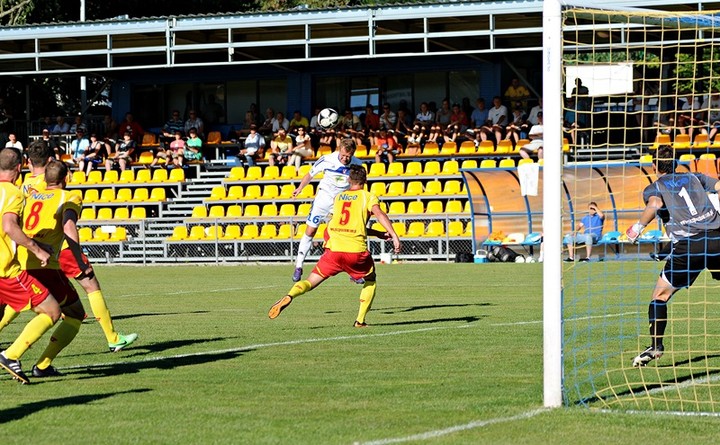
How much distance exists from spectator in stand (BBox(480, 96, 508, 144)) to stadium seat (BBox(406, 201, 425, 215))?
3397 millimetres

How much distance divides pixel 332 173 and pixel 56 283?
8.14m

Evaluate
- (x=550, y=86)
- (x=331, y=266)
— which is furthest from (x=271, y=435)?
(x=331, y=266)

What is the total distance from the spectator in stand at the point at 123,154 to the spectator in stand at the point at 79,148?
2.75 feet

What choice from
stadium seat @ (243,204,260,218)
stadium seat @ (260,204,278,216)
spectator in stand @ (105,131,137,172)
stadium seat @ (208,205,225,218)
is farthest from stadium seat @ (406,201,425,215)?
spectator in stand @ (105,131,137,172)

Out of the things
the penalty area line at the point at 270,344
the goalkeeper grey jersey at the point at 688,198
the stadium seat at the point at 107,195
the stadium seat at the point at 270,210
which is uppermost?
the goalkeeper grey jersey at the point at 688,198

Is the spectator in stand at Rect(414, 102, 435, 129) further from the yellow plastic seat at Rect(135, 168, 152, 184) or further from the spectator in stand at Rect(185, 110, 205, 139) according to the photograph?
the yellow plastic seat at Rect(135, 168, 152, 184)

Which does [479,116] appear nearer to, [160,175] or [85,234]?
[160,175]

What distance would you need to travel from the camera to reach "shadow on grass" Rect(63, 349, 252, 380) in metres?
9.21

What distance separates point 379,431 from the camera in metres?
6.48

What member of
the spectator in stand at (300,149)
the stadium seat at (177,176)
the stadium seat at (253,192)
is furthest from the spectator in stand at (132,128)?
the stadium seat at (253,192)

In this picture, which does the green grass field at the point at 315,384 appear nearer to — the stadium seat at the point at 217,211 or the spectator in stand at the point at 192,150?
the stadium seat at the point at 217,211

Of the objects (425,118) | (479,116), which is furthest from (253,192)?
(479,116)

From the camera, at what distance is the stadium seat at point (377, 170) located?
3209cm

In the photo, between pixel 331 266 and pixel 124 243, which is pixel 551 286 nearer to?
pixel 331 266
